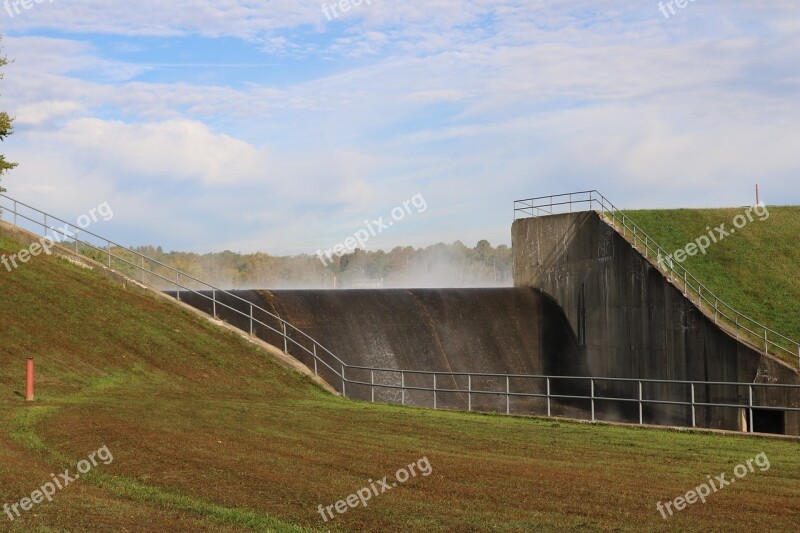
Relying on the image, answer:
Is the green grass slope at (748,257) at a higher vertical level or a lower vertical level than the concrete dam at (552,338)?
higher

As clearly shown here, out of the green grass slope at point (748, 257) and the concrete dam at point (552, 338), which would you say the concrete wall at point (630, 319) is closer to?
the concrete dam at point (552, 338)

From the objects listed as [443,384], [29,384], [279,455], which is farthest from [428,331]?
[279,455]

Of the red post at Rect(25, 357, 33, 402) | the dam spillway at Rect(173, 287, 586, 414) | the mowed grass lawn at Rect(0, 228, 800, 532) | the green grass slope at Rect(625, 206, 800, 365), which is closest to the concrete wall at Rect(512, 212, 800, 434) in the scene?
the dam spillway at Rect(173, 287, 586, 414)

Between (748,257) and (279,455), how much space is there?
29.9m

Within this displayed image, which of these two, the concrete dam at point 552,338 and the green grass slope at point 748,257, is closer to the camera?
the concrete dam at point 552,338

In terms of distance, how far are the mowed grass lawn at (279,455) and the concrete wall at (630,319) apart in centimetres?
1151

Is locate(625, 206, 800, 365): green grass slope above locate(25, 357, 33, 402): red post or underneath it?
above

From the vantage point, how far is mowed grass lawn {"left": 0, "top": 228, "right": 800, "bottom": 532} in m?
11.9

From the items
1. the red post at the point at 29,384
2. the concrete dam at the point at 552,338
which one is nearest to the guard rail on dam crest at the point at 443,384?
the concrete dam at the point at 552,338

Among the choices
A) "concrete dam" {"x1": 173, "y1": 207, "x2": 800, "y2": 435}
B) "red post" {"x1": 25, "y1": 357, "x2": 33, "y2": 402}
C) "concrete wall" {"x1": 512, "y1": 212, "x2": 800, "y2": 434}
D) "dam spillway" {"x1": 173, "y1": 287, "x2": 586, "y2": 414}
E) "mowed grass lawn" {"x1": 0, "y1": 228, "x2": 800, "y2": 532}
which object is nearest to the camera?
"mowed grass lawn" {"x1": 0, "y1": 228, "x2": 800, "y2": 532}

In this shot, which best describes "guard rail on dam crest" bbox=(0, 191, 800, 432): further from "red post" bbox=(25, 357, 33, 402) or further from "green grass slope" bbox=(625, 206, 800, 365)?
"red post" bbox=(25, 357, 33, 402)

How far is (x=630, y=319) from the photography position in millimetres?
38094

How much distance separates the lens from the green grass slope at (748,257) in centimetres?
3638

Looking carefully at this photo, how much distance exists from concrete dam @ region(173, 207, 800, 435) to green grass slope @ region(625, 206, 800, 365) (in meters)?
2.58
